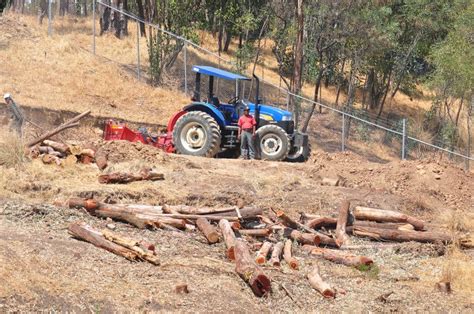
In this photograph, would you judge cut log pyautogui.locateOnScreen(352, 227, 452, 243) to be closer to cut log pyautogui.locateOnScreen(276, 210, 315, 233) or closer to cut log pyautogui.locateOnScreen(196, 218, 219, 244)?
cut log pyautogui.locateOnScreen(276, 210, 315, 233)

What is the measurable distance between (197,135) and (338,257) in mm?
7621

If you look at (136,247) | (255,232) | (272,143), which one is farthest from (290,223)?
(272,143)

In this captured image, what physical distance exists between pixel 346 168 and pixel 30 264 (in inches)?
426

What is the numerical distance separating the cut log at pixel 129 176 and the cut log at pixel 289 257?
3738mm

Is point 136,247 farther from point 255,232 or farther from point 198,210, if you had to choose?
point 255,232

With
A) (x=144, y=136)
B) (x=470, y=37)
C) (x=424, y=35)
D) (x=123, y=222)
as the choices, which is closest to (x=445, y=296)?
(x=123, y=222)

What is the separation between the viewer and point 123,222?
448 inches

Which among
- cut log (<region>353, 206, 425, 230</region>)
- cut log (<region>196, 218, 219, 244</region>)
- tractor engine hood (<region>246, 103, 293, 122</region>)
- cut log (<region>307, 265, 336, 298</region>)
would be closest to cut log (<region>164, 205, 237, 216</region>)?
cut log (<region>196, 218, 219, 244</region>)

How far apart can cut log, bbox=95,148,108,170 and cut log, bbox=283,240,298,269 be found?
500 cm

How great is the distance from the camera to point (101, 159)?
1531 centimetres

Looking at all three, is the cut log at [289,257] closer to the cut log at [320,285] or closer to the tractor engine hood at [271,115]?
the cut log at [320,285]

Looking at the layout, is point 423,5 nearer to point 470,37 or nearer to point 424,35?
point 424,35

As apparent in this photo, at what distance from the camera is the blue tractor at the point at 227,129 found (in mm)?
18172

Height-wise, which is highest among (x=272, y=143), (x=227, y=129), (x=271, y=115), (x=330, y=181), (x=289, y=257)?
(x=271, y=115)
